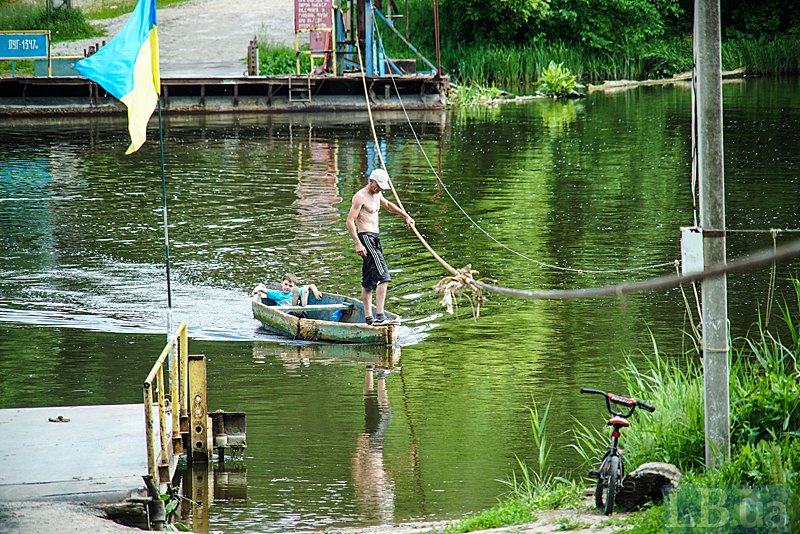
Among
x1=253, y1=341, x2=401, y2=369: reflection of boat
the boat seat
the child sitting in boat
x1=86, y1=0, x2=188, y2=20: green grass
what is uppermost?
x1=86, y1=0, x2=188, y2=20: green grass

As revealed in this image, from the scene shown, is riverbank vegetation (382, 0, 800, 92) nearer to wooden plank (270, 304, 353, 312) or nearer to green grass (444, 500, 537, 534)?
wooden plank (270, 304, 353, 312)

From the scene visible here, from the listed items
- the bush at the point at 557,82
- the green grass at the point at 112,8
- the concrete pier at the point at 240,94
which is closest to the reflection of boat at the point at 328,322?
the concrete pier at the point at 240,94

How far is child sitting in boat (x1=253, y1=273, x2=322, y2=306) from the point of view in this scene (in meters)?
14.7

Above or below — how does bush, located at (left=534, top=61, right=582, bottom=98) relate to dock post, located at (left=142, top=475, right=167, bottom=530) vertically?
above

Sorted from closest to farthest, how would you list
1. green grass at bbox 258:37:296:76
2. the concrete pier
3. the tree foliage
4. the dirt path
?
the concrete pier → green grass at bbox 258:37:296:76 → the dirt path → the tree foliage

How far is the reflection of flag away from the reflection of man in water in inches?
144

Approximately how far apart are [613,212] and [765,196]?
3369 mm

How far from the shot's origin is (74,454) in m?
8.66

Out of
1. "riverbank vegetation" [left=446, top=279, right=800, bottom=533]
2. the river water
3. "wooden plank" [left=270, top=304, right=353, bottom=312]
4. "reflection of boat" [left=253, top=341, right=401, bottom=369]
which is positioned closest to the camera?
"riverbank vegetation" [left=446, top=279, right=800, bottom=533]

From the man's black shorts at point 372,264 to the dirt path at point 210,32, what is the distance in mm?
31776

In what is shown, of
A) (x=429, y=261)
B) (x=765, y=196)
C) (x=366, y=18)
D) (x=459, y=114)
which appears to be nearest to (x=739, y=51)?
(x=459, y=114)

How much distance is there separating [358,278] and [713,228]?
995 centimetres

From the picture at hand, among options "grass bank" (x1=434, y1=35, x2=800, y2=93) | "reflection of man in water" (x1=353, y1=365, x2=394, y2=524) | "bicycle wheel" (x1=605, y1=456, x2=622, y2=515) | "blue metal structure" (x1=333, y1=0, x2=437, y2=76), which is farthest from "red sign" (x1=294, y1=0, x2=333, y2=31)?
"bicycle wheel" (x1=605, y1=456, x2=622, y2=515)

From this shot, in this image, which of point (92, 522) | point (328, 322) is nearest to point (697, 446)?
point (92, 522)
